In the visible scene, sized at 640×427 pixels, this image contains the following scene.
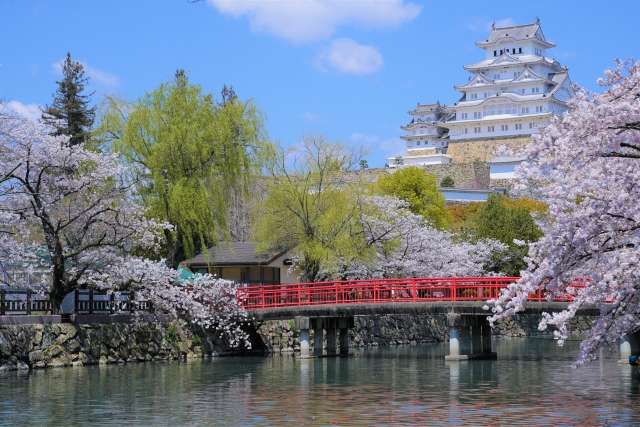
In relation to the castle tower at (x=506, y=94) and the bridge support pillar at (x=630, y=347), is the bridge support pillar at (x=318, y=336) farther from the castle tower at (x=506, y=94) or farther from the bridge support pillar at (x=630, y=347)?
the castle tower at (x=506, y=94)

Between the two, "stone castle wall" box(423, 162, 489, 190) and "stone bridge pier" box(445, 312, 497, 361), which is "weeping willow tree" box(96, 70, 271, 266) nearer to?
"stone bridge pier" box(445, 312, 497, 361)

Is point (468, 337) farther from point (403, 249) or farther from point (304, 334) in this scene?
point (403, 249)

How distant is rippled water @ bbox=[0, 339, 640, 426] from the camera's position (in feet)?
69.6

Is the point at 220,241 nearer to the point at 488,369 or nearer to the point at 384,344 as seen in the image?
the point at 384,344

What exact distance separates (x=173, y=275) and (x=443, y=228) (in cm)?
2655

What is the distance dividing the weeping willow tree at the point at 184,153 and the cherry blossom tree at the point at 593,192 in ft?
81.5

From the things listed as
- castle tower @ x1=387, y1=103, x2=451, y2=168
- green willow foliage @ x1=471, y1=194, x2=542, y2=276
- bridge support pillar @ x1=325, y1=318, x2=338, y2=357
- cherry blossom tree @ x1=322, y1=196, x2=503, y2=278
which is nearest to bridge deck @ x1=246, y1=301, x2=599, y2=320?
bridge support pillar @ x1=325, y1=318, x2=338, y2=357

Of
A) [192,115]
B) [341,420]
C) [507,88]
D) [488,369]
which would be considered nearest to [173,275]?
[192,115]

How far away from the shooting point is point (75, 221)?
35.8 m

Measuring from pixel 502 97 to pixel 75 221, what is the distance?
8027 cm

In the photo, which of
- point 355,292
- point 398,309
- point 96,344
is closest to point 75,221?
point 96,344

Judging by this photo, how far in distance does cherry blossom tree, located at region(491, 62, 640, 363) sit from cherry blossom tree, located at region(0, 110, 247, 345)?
20.0 metres

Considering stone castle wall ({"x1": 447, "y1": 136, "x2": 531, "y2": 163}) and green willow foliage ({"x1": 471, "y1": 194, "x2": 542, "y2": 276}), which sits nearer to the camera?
green willow foliage ({"x1": 471, "y1": 194, "x2": 542, "y2": 276})

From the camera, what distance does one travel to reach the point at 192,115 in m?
41.8
